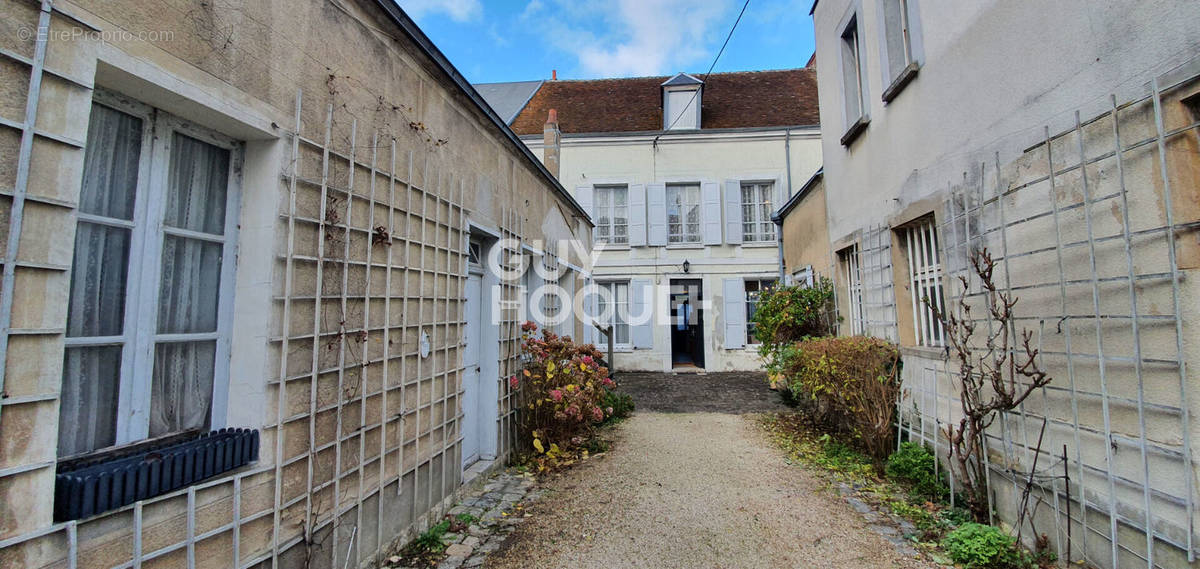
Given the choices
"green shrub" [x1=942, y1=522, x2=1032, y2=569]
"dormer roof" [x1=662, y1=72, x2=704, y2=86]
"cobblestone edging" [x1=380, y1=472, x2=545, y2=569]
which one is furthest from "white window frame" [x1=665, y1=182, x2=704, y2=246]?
"green shrub" [x1=942, y1=522, x2=1032, y2=569]

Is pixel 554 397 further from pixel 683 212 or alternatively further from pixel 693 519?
pixel 683 212

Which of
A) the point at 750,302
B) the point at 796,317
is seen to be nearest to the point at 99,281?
the point at 796,317

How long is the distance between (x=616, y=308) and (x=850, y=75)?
23.1 feet

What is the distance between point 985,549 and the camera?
251 centimetres

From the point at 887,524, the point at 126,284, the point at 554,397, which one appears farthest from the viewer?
the point at 554,397

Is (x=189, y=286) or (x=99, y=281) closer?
(x=99, y=281)

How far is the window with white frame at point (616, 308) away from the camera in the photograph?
11.0 meters

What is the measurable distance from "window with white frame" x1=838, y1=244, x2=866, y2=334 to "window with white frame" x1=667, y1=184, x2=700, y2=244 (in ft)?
18.8

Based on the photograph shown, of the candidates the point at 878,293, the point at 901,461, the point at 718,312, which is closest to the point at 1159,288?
the point at 901,461

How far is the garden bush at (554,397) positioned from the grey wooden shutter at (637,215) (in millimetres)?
6371

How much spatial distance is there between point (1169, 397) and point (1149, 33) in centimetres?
155

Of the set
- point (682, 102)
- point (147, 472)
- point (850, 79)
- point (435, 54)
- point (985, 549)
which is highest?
point (682, 102)

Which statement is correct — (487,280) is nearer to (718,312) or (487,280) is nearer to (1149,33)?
(1149,33)

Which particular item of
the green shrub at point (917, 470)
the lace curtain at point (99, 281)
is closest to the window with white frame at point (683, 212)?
the green shrub at point (917, 470)
